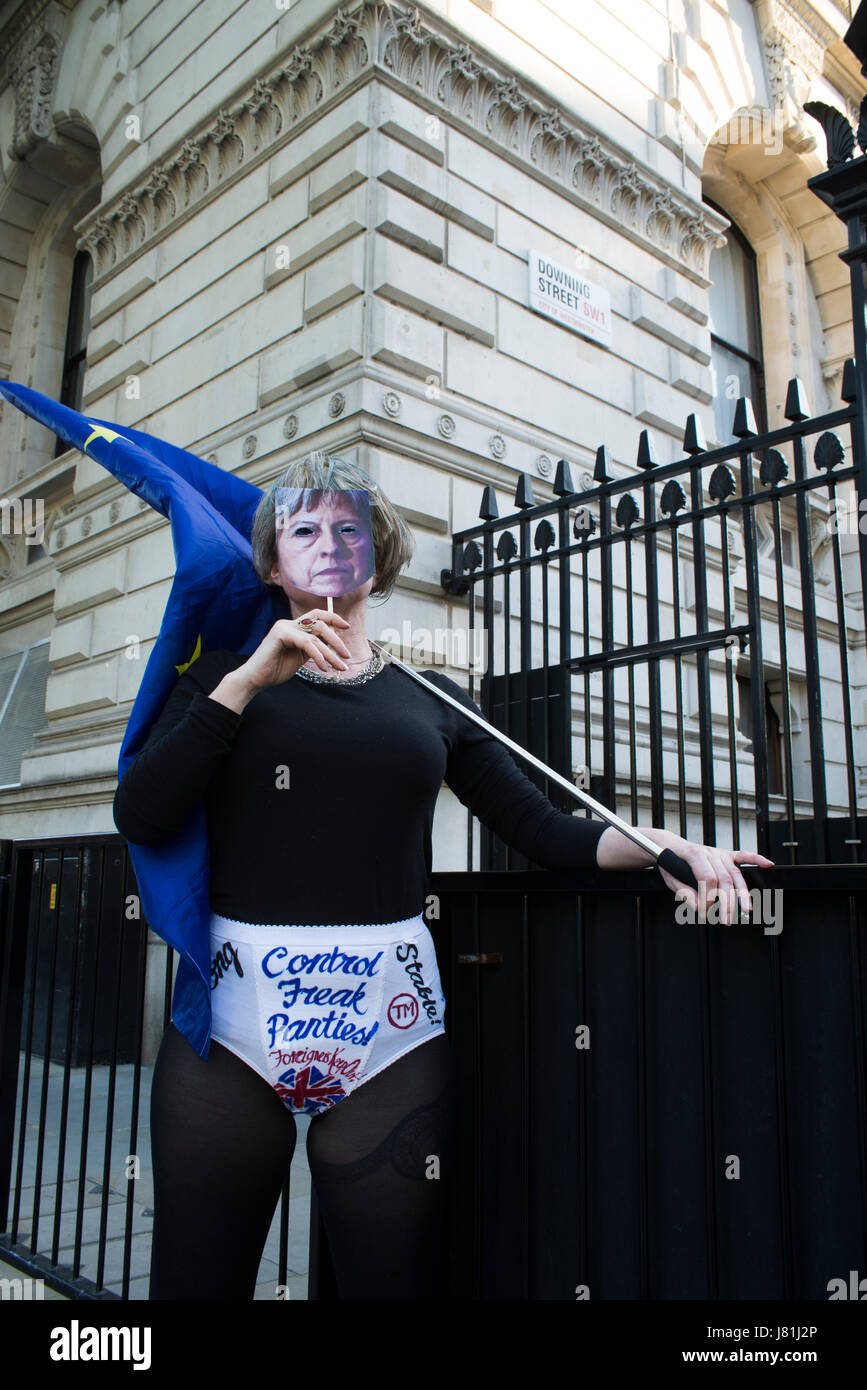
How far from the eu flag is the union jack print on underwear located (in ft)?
0.53

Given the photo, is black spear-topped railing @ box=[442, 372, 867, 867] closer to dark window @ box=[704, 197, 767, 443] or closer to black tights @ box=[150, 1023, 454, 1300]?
black tights @ box=[150, 1023, 454, 1300]

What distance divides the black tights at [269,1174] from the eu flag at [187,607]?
11 centimetres

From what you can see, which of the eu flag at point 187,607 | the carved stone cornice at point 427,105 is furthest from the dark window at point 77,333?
the eu flag at point 187,607

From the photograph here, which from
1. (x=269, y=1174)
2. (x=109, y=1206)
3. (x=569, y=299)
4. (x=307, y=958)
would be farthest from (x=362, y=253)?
(x=269, y=1174)

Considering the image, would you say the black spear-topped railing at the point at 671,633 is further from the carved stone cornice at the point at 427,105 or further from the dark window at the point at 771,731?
the carved stone cornice at the point at 427,105

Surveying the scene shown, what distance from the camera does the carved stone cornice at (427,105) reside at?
23.5 ft

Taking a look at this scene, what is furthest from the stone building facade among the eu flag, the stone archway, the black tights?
the black tights

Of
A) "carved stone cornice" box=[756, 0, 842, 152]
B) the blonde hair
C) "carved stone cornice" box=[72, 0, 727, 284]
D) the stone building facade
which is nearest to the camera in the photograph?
the blonde hair

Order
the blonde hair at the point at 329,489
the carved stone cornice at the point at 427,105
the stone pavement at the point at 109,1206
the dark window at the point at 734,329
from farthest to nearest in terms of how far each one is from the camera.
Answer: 1. the dark window at the point at 734,329
2. the carved stone cornice at the point at 427,105
3. the stone pavement at the point at 109,1206
4. the blonde hair at the point at 329,489

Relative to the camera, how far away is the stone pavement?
3416mm

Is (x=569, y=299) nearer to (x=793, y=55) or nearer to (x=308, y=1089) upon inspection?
(x=793, y=55)

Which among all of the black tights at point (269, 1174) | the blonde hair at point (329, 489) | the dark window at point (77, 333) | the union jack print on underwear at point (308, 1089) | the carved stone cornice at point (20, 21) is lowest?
the black tights at point (269, 1174)

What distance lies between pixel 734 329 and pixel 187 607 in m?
12.5

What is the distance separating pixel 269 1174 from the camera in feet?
5.77
